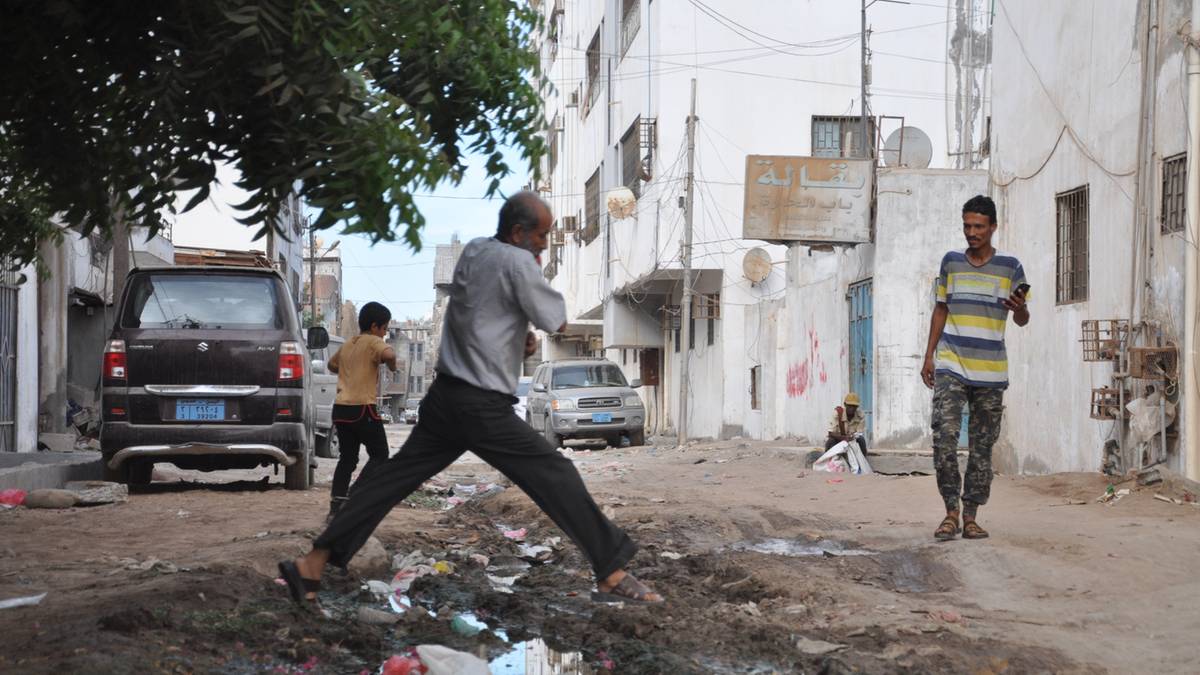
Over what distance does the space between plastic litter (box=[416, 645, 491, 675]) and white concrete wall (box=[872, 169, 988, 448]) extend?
47.4ft

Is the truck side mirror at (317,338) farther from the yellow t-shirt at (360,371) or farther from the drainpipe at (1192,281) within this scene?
the drainpipe at (1192,281)

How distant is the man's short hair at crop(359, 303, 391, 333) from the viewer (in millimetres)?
9320

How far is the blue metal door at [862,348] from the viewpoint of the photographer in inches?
749

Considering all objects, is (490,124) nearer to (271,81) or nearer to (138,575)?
(271,81)

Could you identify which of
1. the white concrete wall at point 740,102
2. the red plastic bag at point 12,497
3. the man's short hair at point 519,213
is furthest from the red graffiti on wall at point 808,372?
the man's short hair at point 519,213

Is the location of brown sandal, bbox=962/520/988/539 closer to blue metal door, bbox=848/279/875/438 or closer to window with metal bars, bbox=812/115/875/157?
blue metal door, bbox=848/279/875/438

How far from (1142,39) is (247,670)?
28.5ft

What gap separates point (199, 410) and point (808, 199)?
10.1m

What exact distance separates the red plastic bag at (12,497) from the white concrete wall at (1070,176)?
893cm

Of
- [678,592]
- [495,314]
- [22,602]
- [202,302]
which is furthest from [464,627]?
[202,302]

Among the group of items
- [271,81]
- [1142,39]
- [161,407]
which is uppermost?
[1142,39]

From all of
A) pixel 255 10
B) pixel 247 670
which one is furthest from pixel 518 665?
pixel 255 10

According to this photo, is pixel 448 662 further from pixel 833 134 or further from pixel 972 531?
pixel 833 134

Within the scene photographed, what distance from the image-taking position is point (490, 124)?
5.43 m
